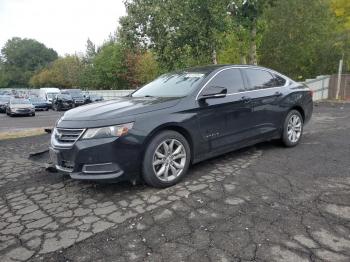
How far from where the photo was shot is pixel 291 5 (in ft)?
64.3

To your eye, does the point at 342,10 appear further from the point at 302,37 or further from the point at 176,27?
the point at 176,27

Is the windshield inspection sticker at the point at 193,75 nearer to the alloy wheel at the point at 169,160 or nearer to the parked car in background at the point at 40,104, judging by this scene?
the alloy wheel at the point at 169,160

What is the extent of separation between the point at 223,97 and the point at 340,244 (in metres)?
2.65

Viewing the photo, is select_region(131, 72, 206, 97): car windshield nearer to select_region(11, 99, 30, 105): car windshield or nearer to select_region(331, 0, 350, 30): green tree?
select_region(331, 0, 350, 30): green tree

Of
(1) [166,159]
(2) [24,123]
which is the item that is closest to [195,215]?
(1) [166,159]

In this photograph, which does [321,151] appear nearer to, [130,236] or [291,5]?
[130,236]

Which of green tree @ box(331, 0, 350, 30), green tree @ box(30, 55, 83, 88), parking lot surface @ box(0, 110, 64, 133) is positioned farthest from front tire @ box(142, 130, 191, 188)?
green tree @ box(30, 55, 83, 88)

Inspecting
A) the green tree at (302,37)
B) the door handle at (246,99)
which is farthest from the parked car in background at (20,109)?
the door handle at (246,99)

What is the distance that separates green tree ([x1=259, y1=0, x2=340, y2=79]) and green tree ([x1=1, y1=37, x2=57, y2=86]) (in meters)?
92.5

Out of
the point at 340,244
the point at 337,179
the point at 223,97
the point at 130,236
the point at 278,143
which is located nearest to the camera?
the point at 340,244

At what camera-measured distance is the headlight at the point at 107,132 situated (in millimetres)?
3977

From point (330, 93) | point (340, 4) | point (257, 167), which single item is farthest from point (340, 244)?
point (340, 4)

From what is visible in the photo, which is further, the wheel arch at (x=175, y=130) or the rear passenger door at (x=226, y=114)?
the rear passenger door at (x=226, y=114)

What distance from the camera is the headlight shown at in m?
3.98
